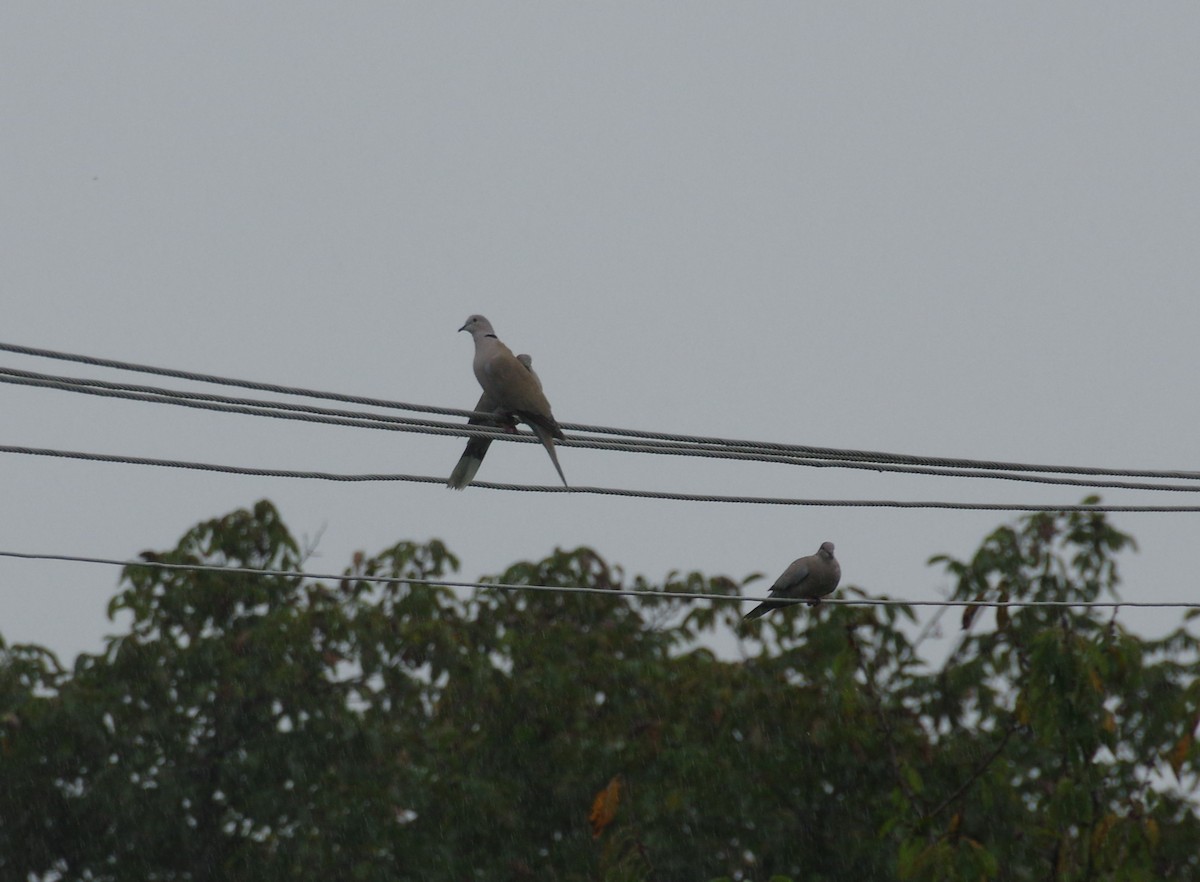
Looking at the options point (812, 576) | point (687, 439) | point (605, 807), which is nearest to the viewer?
point (687, 439)

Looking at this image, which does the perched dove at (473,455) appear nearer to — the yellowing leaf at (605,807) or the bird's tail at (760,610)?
the bird's tail at (760,610)

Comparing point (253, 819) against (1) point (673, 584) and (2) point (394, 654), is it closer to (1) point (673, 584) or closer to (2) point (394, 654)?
(2) point (394, 654)

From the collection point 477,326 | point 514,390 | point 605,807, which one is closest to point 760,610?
point 605,807

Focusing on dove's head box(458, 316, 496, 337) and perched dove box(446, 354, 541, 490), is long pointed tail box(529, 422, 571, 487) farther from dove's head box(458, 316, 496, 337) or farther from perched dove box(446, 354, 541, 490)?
dove's head box(458, 316, 496, 337)

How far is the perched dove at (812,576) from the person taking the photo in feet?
28.6

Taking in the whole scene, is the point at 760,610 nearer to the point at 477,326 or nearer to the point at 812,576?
the point at 812,576

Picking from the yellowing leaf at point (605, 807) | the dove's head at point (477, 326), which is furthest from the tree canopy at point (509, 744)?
the dove's head at point (477, 326)

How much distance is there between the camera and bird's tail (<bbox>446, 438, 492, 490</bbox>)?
22.9ft

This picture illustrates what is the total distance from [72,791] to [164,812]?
79cm

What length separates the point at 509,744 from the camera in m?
11.5

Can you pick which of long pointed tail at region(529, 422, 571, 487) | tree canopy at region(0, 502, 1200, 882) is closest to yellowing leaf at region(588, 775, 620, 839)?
tree canopy at region(0, 502, 1200, 882)

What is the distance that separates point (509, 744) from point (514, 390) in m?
5.49

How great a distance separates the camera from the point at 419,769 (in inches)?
442

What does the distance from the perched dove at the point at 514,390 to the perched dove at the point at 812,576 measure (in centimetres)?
248
